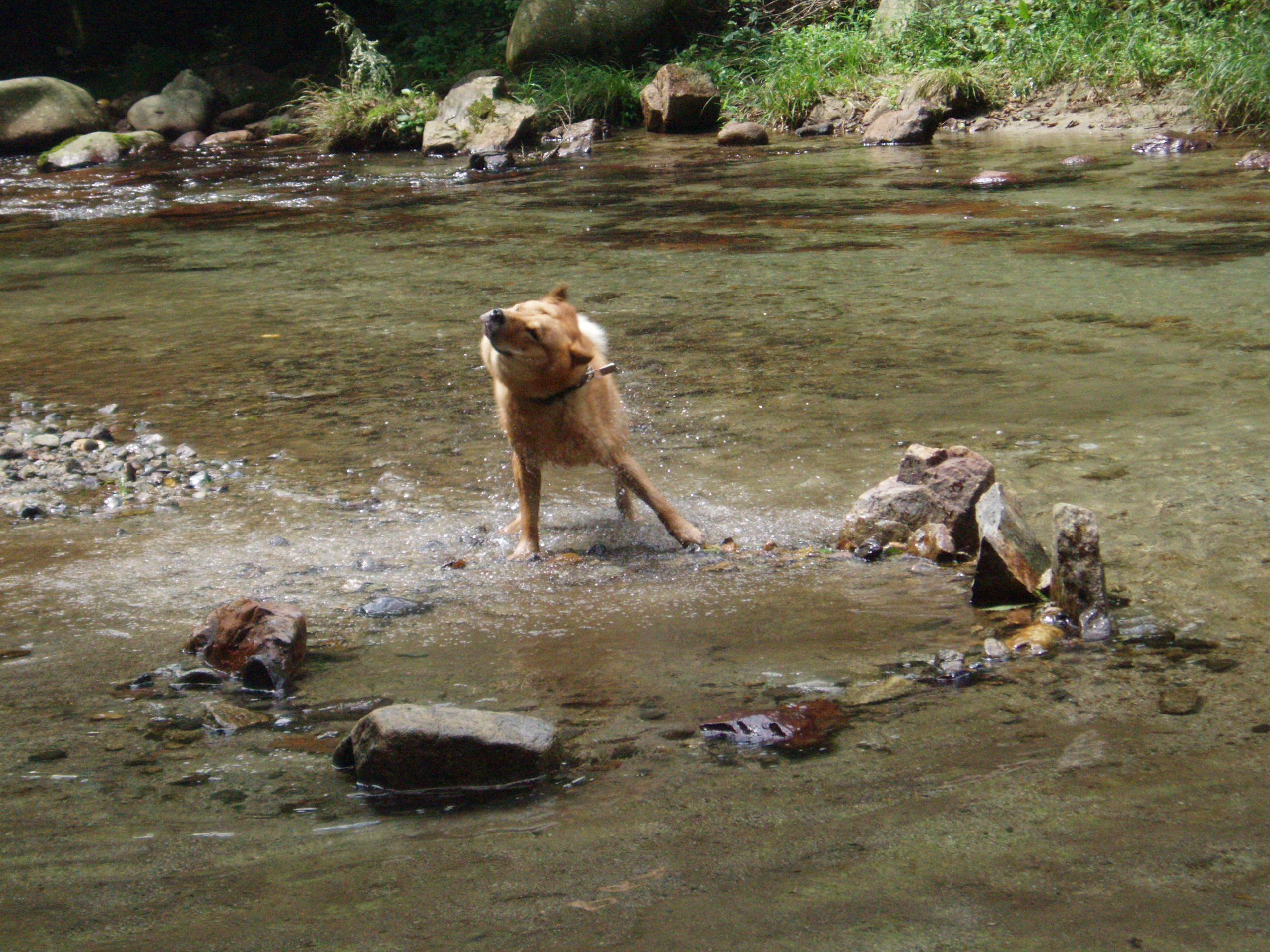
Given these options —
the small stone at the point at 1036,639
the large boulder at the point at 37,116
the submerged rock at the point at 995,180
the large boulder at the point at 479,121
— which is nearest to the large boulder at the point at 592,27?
the large boulder at the point at 479,121

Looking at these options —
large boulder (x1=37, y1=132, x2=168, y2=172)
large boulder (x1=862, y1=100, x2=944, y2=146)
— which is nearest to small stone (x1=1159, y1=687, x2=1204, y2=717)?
large boulder (x1=862, y1=100, x2=944, y2=146)

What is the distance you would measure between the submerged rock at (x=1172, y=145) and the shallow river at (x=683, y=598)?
2.78 m

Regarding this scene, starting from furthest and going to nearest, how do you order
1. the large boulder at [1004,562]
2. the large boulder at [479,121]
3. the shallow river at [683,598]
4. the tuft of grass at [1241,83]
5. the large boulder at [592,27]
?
the large boulder at [592,27], the large boulder at [479,121], the tuft of grass at [1241,83], the large boulder at [1004,562], the shallow river at [683,598]

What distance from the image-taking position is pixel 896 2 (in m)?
17.3

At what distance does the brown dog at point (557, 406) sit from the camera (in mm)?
3641

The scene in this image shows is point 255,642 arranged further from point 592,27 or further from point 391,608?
point 592,27

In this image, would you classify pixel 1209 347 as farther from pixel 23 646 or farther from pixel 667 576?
pixel 23 646

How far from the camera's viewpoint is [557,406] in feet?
12.7

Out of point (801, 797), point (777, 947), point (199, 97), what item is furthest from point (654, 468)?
point (199, 97)

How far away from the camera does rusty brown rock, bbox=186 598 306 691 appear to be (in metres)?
2.81

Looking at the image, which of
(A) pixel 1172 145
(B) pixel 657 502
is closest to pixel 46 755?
(B) pixel 657 502

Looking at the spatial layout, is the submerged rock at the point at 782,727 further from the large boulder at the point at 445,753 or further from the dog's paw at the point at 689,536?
the dog's paw at the point at 689,536

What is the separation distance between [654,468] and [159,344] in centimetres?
367

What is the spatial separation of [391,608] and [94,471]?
2007 mm
